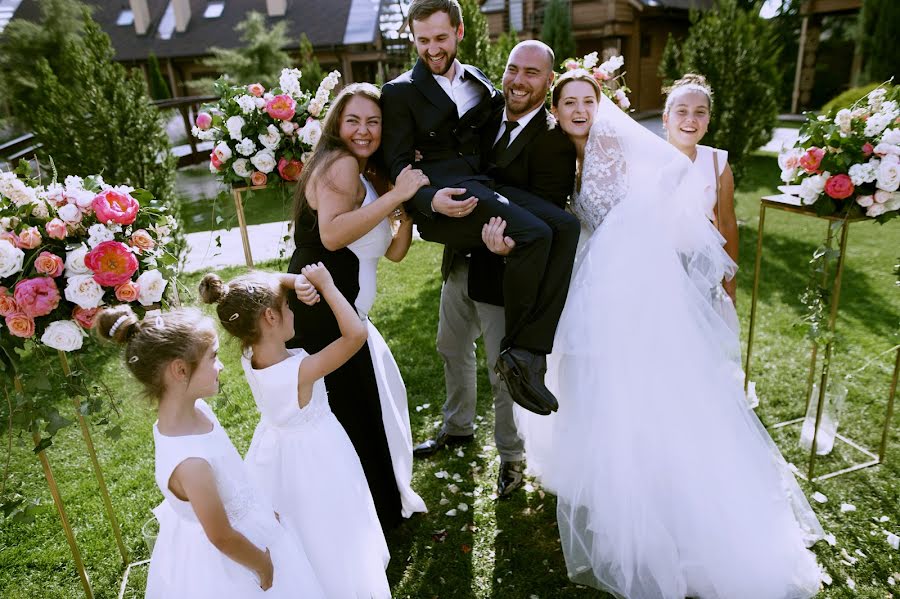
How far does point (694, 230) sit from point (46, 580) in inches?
152

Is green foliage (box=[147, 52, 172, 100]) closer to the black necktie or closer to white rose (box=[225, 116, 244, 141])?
white rose (box=[225, 116, 244, 141])

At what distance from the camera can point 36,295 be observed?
2320 mm

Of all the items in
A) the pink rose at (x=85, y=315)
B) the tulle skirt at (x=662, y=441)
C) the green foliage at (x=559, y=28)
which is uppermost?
the green foliage at (x=559, y=28)

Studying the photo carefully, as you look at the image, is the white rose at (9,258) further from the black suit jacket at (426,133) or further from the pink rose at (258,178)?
the pink rose at (258,178)

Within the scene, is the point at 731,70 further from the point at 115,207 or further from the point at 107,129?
the point at 115,207

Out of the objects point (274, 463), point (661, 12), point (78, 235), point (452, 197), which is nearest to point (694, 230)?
point (452, 197)

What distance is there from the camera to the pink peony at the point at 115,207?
8.02 ft

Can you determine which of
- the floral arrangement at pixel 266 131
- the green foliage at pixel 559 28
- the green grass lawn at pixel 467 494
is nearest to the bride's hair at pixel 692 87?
the green grass lawn at pixel 467 494

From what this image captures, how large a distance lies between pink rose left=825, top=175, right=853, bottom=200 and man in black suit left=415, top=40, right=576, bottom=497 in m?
1.36

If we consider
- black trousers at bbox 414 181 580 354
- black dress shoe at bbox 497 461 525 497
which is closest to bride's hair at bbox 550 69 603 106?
black trousers at bbox 414 181 580 354

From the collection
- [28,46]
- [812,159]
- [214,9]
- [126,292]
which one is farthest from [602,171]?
[214,9]

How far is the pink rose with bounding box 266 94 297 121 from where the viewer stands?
375cm

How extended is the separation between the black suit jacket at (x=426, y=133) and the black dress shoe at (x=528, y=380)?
82 cm

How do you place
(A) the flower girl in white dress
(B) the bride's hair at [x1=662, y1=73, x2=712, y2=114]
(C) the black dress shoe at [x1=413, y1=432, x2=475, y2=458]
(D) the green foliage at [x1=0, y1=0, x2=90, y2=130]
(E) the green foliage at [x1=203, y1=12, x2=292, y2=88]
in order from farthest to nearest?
1. (E) the green foliage at [x1=203, y1=12, x2=292, y2=88]
2. (D) the green foliage at [x1=0, y1=0, x2=90, y2=130]
3. (C) the black dress shoe at [x1=413, y1=432, x2=475, y2=458]
4. (B) the bride's hair at [x1=662, y1=73, x2=712, y2=114]
5. (A) the flower girl in white dress
